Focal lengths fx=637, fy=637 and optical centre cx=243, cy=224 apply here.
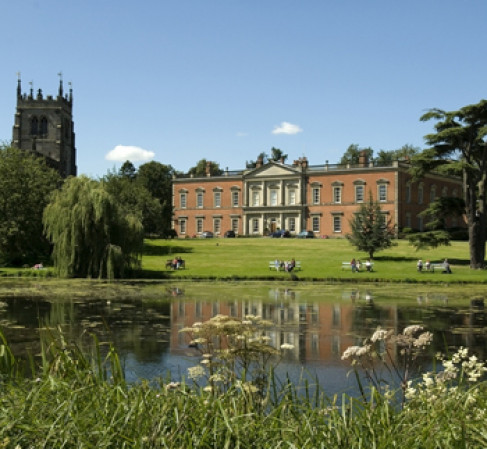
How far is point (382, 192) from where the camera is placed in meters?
68.8

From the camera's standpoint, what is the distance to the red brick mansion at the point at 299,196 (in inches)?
2712

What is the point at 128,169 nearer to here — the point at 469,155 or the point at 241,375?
the point at 469,155

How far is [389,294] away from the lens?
89.3ft

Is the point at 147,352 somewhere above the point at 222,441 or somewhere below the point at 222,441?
below

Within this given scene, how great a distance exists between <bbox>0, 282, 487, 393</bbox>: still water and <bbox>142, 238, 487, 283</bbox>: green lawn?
20.0 ft

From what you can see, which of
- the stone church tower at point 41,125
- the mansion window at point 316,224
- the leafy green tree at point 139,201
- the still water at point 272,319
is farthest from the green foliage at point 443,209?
the stone church tower at point 41,125

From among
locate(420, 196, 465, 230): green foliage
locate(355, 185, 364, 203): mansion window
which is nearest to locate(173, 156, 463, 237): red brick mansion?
locate(355, 185, 364, 203): mansion window

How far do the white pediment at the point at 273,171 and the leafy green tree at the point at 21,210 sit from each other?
35238mm

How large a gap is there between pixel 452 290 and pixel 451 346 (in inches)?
651

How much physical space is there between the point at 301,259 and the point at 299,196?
29.8m

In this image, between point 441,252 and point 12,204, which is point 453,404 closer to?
point 12,204

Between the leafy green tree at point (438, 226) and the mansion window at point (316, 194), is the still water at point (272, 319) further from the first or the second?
the mansion window at point (316, 194)

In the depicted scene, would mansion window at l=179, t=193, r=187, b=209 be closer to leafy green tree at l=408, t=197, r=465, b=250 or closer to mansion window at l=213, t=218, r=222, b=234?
mansion window at l=213, t=218, r=222, b=234

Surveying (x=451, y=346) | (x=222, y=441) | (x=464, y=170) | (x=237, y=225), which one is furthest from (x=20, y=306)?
(x=237, y=225)
